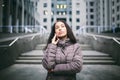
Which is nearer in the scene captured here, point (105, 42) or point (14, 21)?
point (105, 42)

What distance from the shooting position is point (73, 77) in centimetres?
235

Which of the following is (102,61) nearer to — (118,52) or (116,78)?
(118,52)

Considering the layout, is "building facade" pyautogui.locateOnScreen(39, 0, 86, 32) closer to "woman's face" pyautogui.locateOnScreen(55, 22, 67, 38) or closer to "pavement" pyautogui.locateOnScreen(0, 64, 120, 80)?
"pavement" pyautogui.locateOnScreen(0, 64, 120, 80)

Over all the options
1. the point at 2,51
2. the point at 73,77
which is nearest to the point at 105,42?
the point at 2,51

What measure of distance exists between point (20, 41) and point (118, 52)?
5303 mm

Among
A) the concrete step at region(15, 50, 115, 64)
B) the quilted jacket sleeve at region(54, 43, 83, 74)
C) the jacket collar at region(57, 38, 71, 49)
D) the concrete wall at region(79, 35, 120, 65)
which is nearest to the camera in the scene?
the quilted jacket sleeve at region(54, 43, 83, 74)

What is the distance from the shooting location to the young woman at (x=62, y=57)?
7.43 ft

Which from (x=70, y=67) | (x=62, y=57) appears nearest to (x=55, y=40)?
(x=62, y=57)

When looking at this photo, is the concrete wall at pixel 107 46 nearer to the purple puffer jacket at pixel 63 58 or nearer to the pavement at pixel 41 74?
the pavement at pixel 41 74

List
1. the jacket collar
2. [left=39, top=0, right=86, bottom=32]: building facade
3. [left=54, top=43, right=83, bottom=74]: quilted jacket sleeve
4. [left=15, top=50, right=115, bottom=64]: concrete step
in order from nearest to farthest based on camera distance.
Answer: [left=54, top=43, right=83, bottom=74]: quilted jacket sleeve, the jacket collar, [left=15, top=50, right=115, bottom=64]: concrete step, [left=39, top=0, right=86, bottom=32]: building facade

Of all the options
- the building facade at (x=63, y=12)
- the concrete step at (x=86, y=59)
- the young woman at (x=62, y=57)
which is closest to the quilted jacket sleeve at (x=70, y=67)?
the young woman at (x=62, y=57)

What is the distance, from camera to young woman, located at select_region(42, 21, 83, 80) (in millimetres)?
2264

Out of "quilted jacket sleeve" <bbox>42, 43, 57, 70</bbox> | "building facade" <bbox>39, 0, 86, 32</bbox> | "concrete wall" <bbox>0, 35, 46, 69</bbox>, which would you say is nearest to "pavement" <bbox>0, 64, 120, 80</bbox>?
"concrete wall" <bbox>0, 35, 46, 69</bbox>

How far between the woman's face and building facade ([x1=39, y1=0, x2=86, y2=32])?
6268 centimetres
